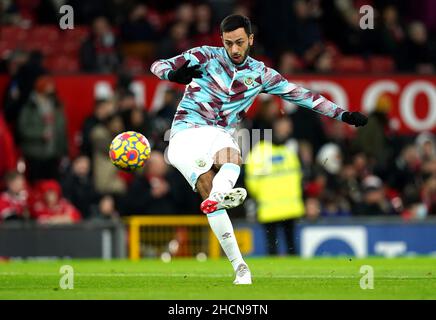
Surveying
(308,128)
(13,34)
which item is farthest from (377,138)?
(13,34)

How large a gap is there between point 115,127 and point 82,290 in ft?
27.0

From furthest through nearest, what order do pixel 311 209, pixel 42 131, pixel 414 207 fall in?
pixel 414 207, pixel 42 131, pixel 311 209

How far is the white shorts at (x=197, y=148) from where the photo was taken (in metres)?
11.4

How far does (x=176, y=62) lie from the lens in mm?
11555

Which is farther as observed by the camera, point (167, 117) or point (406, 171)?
point (406, 171)

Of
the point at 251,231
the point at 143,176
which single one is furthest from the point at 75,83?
the point at 251,231

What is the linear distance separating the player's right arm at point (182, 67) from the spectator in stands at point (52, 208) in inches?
248

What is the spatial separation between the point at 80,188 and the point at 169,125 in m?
1.71

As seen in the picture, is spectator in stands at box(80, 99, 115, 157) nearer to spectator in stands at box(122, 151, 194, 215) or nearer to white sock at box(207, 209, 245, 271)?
spectator in stands at box(122, 151, 194, 215)

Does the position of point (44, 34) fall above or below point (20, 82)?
above

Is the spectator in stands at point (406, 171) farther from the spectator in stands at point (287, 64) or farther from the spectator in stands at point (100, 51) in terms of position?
the spectator in stands at point (100, 51)

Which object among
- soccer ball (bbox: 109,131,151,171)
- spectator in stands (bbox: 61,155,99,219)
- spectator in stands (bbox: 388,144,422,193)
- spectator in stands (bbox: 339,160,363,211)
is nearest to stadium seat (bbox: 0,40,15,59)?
spectator in stands (bbox: 61,155,99,219)

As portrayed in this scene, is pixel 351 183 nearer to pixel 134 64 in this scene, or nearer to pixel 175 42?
pixel 175 42

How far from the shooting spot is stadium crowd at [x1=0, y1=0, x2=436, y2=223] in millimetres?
18484
